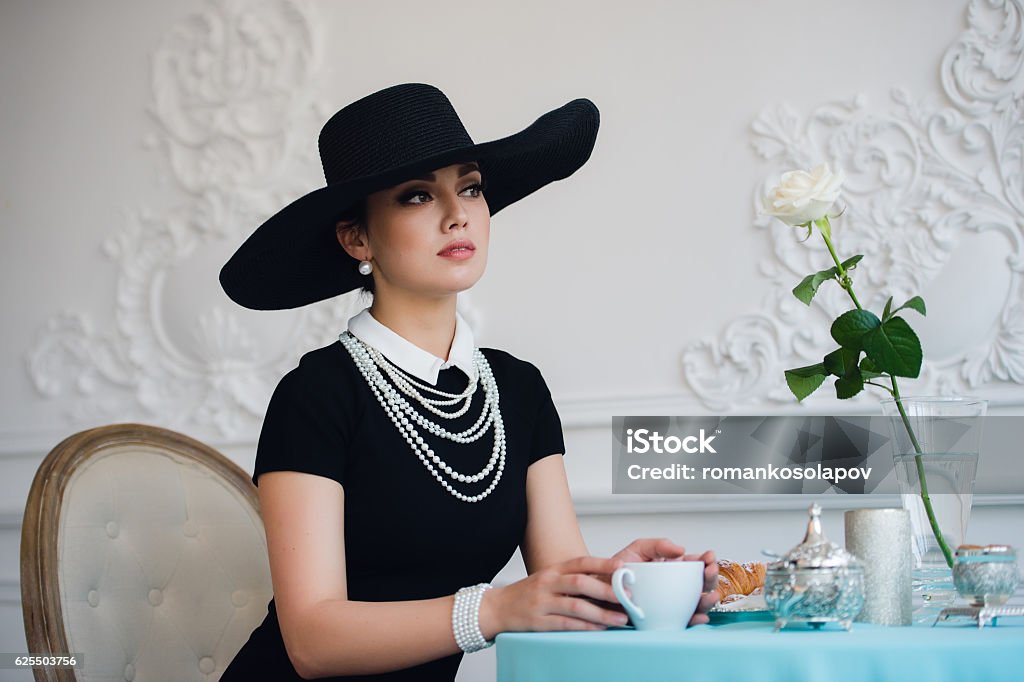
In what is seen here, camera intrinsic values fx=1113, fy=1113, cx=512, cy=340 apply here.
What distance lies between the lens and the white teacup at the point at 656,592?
1073 mm

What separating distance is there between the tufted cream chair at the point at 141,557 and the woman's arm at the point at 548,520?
57 cm

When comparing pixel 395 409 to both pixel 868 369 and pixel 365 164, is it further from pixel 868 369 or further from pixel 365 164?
pixel 868 369

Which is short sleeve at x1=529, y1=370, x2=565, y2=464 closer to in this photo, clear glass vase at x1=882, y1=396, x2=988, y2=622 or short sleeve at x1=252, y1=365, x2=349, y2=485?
short sleeve at x1=252, y1=365, x2=349, y2=485

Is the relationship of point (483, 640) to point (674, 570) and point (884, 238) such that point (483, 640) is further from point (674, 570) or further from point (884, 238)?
point (884, 238)

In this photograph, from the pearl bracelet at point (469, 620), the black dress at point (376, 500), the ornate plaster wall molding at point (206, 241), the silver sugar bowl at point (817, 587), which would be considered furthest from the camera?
the ornate plaster wall molding at point (206, 241)

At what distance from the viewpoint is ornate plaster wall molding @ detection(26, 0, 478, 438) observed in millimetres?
2855

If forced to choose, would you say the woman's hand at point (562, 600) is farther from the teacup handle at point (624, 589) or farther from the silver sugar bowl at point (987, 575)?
the silver sugar bowl at point (987, 575)

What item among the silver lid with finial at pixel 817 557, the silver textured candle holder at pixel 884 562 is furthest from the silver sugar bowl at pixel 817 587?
the silver textured candle holder at pixel 884 562

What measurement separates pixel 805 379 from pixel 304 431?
686 mm

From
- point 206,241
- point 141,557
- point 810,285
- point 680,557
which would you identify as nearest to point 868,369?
point 810,285

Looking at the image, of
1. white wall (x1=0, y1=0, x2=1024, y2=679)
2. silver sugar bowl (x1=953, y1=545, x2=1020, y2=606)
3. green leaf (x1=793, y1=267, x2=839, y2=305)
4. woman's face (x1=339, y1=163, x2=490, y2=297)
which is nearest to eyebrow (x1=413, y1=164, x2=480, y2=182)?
woman's face (x1=339, y1=163, x2=490, y2=297)

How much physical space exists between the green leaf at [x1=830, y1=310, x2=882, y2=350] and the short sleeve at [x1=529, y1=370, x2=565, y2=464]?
1.93 ft

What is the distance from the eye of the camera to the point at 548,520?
179cm

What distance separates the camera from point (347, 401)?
1617 mm
